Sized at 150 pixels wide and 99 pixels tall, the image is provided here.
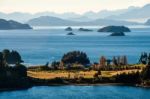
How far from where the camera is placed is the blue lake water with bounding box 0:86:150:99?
7438 centimetres

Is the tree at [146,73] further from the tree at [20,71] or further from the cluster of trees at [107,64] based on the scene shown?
the tree at [20,71]

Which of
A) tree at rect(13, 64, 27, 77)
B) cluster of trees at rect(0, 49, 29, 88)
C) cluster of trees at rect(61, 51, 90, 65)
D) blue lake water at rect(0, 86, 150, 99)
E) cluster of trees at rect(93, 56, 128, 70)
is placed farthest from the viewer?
cluster of trees at rect(61, 51, 90, 65)

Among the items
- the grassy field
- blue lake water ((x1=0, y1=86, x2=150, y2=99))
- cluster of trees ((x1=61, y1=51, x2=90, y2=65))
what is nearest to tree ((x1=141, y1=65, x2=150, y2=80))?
blue lake water ((x1=0, y1=86, x2=150, y2=99))

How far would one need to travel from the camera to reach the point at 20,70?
3425 inches

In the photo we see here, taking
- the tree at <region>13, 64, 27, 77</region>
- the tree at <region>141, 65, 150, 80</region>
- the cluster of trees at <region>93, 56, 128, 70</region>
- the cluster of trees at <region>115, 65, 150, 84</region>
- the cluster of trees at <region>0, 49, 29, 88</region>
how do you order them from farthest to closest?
the cluster of trees at <region>93, 56, 128, 70</region>, the tree at <region>13, 64, 27, 77</region>, the cluster of trees at <region>115, 65, 150, 84</region>, the tree at <region>141, 65, 150, 80</region>, the cluster of trees at <region>0, 49, 29, 88</region>

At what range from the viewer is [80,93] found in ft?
252

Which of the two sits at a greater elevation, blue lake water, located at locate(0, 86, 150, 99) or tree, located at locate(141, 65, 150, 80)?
tree, located at locate(141, 65, 150, 80)

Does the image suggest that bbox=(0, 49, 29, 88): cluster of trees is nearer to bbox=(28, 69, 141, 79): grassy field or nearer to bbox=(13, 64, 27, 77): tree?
bbox=(13, 64, 27, 77): tree

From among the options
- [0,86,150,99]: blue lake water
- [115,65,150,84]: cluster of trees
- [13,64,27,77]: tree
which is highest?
[13,64,27,77]: tree

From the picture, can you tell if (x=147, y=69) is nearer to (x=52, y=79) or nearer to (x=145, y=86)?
(x=145, y=86)

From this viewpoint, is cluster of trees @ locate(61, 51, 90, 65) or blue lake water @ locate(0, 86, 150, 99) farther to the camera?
cluster of trees @ locate(61, 51, 90, 65)

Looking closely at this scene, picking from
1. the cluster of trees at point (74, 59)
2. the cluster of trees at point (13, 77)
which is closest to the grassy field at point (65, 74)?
the cluster of trees at point (13, 77)

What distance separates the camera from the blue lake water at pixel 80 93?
244 feet

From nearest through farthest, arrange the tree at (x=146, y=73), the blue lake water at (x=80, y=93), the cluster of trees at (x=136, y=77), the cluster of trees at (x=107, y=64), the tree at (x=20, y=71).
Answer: the blue lake water at (x=80, y=93), the tree at (x=146, y=73), the cluster of trees at (x=136, y=77), the tree at (x=20, y=71), the cluster of trees at (x=107, y=64)
